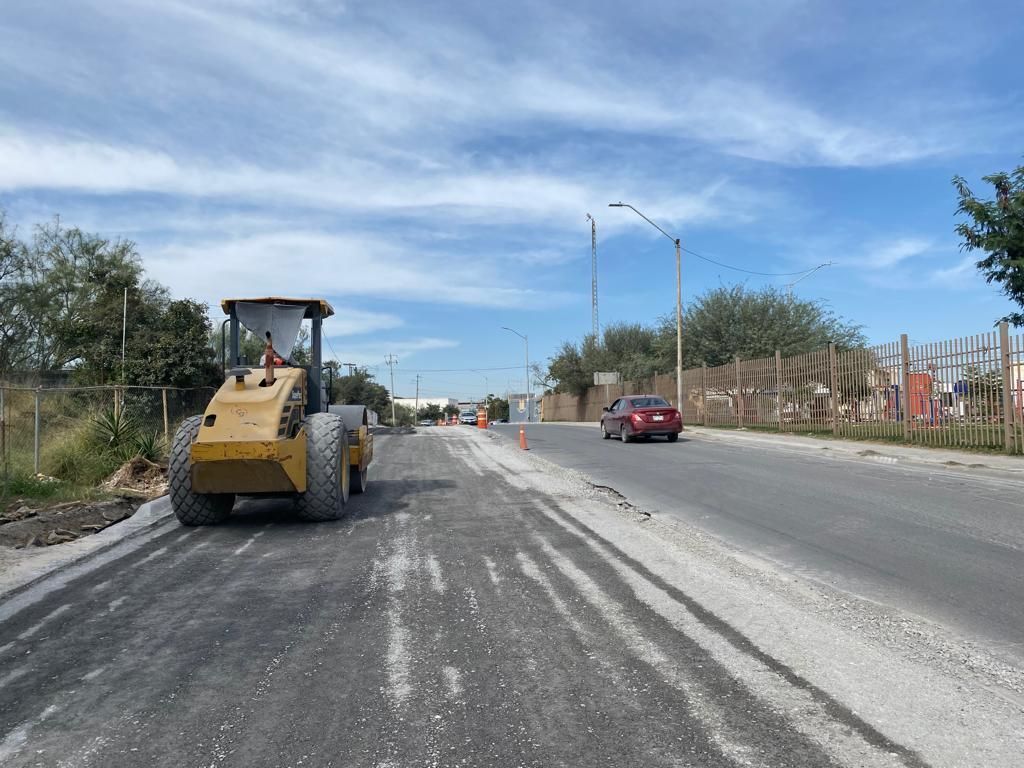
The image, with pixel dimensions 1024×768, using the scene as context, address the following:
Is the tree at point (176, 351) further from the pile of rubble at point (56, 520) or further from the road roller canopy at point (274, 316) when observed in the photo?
the road roller canopy at point (274, 316)

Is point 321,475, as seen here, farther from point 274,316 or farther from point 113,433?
point 113,433

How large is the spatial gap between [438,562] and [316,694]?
3.10 meters

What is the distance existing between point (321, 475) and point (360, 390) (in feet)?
248

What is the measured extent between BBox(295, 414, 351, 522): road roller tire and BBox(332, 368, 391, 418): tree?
62123mm

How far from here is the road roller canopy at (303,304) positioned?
32.6ft

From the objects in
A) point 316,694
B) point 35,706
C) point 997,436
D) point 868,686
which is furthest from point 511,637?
point 997,436

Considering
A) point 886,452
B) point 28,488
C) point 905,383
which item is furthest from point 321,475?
point 905,383

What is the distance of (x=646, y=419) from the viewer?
23.9 m

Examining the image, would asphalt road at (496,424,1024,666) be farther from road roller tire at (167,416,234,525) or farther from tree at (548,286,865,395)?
tree at (548,286,865,395)

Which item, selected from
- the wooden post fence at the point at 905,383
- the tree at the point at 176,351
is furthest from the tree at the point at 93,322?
the wooden post fence at the point at 905,383

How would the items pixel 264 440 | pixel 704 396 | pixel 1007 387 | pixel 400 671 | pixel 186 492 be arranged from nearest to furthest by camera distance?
pixel 400 671 < pixel 264 440 < pixel 186 492 < pixel 1007 387 < pixel 704 396

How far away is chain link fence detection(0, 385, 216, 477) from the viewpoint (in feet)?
42.0

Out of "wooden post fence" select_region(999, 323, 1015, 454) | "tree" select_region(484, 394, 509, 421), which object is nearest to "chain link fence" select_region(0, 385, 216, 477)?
"wooden post fence" select_region(999, 323, 1015, 454)

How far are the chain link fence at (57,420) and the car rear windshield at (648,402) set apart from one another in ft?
42.4
